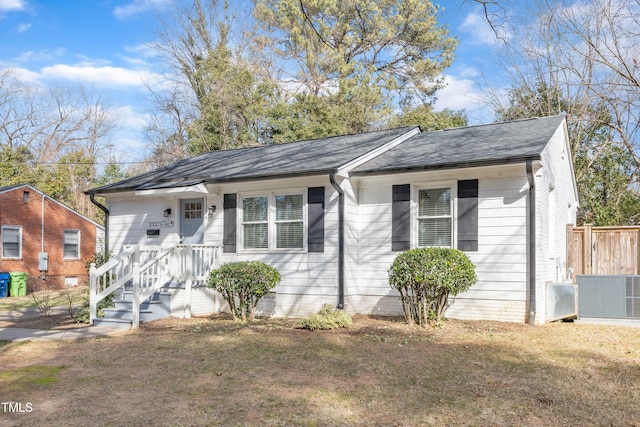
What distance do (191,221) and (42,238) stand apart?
37.5 ft

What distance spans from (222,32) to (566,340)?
2224 cm

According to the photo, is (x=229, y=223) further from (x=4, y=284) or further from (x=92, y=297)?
(x=4, y=284)

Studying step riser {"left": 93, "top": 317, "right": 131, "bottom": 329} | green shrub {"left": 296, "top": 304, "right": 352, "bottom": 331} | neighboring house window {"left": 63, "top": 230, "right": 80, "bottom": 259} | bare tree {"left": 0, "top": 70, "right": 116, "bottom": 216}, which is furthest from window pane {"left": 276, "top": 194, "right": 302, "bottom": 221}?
bare tree {"left": 0, "top": 70, "right": 116, "bottom": 216}

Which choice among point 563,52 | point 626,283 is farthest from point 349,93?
point 626,283

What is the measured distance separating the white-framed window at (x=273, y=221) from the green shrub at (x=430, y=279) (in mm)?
2584

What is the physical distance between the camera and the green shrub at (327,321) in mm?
8656

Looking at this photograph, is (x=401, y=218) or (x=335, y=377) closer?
(x=335, y=377)

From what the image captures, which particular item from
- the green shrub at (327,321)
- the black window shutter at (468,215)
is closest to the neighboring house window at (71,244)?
the green shrub at (327,321)

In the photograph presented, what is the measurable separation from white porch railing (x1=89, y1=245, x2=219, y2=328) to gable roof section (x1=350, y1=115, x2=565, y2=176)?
3.73m

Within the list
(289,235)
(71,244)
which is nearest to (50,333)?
(289,235)

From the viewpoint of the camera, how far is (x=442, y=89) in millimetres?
23281

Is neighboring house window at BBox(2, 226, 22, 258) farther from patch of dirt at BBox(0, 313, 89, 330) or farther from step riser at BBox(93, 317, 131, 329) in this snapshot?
step riser at BBox(93, 317, 131, 329)

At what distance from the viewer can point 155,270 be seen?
11.3 m

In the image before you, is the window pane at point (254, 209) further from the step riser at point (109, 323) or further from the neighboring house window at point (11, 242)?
the neighboring house window at point (11, 242)
